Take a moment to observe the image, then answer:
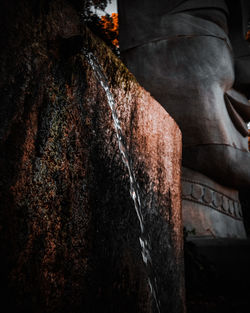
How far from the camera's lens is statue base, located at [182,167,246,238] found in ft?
9.11

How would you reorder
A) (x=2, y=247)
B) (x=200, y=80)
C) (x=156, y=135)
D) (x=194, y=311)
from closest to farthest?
(x=2, y=247), (x=156, y=135), (x=194, y=311), (x=200, y=80)

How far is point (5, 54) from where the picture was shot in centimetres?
67

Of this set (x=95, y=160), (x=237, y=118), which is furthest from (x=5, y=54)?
(x=237, y=118)

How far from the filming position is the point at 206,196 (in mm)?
2969

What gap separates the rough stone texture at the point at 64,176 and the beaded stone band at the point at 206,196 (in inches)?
69.0

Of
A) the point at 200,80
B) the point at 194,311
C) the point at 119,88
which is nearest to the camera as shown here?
the point at 119,88

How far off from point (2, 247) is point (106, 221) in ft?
1.28

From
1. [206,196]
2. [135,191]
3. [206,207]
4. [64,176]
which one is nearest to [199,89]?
[206,196]

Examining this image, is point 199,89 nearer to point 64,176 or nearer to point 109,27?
point 64,176

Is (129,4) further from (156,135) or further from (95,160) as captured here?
(95,160)

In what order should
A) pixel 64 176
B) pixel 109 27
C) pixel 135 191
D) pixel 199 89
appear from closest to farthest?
pixel 64 176, pixel 135 191, pixel 199 89, pixel 109 27

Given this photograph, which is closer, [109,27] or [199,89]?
[199,89]

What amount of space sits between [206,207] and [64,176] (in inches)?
94.8

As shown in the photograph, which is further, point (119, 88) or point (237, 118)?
point (237, 118)
